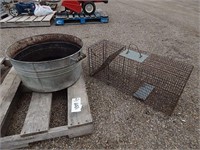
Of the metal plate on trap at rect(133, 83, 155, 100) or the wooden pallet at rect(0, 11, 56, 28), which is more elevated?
the wooden pallet at rect(0, 11, 56, 28)

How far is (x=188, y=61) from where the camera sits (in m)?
3.24

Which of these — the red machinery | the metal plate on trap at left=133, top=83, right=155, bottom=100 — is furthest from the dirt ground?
the red machinery

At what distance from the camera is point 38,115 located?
6.03 ft

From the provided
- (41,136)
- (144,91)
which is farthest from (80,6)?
(41,136)

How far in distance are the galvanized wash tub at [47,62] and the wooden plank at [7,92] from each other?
8.6 inches

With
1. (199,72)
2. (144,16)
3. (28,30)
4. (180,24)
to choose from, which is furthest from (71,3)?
(199,72)

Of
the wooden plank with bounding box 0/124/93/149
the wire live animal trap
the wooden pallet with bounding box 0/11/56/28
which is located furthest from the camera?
the wooden pallet with bounding box 0/11/56/28

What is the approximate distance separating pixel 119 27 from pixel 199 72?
2844 millimetres

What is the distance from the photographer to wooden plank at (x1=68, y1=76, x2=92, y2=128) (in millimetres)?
1724

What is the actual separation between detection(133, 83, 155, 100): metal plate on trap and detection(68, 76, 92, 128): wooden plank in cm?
75

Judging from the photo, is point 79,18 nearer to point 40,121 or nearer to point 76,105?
point 76,105

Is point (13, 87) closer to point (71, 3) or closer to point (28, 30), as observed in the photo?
point (28, 30)

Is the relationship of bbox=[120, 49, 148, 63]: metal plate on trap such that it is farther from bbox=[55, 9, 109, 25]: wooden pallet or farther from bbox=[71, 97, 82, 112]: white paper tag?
bbox=[55, 9, 109, 25]: wooden pallet

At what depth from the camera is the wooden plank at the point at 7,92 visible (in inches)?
73.2
